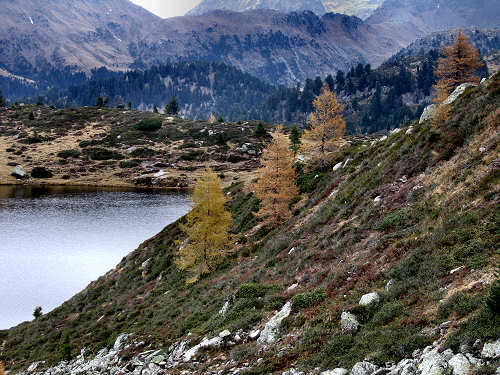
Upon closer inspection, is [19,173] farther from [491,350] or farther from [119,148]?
[491,350]

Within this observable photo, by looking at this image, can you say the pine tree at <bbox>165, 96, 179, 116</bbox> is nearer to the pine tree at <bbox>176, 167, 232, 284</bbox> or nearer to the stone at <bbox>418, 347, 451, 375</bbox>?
the pine tree at <bbox>176, 167, 232, 284</bbox>

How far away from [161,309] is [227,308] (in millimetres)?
9905

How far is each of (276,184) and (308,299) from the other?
1945 cm

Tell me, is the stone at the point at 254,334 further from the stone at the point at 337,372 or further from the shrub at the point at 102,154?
the shrub at the point at 102,154

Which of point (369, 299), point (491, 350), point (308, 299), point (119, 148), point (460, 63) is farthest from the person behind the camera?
point (119, 148)

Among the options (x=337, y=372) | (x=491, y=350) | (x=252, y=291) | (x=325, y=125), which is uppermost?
(x=325, y=125)

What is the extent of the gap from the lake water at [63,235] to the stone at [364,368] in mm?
39786

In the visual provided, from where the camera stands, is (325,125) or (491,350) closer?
(491,350)

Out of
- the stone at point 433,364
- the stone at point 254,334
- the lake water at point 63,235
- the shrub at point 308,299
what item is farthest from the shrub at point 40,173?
the stone at point 433,364

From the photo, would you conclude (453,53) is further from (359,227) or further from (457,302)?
(457,302)

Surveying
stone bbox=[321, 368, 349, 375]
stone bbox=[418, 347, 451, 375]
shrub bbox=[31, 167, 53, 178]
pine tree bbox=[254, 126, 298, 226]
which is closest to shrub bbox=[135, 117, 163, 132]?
shrub bbox=[31, 167, 53, 178]

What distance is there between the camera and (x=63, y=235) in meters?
59.2

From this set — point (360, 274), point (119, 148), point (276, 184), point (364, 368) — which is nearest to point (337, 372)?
point (364, 368)

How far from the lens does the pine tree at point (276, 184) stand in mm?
31781
